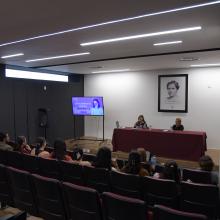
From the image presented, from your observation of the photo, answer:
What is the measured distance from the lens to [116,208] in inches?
79.9

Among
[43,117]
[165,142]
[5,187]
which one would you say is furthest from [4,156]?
[43,117]

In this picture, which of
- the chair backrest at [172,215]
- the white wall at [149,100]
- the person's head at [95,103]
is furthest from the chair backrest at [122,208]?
the person's head at [95,103]

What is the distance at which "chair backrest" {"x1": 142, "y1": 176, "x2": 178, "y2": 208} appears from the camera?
262cm

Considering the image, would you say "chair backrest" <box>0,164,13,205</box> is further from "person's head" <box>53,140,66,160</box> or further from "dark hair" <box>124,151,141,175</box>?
"dark hair" <box>124,151,141,175</box>

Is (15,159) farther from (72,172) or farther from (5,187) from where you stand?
(72,172)

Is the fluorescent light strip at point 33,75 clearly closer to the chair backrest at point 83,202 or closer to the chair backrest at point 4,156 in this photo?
the chair backrest at point 4,156

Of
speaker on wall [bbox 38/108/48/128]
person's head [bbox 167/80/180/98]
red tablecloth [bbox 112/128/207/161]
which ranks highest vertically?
person's head [bbox 167/80/180/98]

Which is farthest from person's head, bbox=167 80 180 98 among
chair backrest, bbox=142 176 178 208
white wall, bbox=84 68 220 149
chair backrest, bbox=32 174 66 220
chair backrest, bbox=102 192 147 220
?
chair backrest, bbox=102 192 147 220

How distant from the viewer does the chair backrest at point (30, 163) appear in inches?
147

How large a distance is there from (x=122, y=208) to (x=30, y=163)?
7.44 ft

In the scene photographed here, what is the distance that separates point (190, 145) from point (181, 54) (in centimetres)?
238

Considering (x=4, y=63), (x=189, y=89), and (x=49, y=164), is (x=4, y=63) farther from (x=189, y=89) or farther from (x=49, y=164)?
(x=189, y=89)

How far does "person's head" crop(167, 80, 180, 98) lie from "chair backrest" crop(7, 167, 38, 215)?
22.1ft

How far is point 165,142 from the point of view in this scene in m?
6.64
